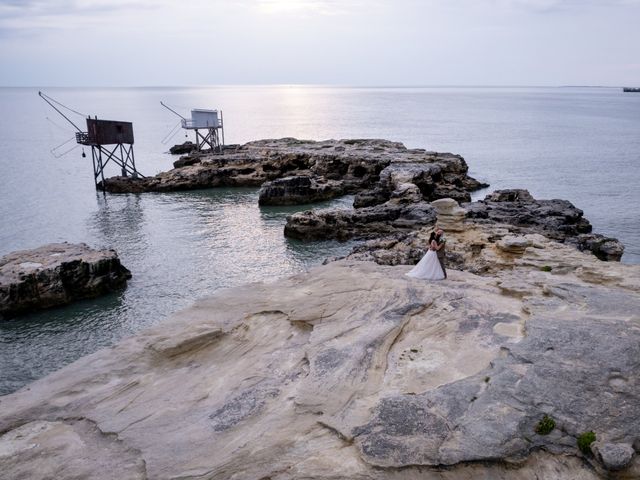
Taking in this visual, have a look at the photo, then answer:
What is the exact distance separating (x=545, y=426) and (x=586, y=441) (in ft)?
2.60

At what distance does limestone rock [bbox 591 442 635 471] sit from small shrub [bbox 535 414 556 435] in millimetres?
813

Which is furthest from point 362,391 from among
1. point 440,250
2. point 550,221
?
point 550,221

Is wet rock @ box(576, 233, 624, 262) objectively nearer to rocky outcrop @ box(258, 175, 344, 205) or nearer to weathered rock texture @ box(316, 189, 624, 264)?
weathered rock texture @ box(316, 189, 624, 264)

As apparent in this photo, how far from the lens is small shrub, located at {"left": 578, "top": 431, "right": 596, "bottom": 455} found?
10594mm

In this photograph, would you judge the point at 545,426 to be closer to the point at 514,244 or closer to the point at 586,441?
the point at 586,441

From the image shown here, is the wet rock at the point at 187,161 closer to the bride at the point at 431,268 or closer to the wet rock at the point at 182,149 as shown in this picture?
the wet rock at the point at 182,149

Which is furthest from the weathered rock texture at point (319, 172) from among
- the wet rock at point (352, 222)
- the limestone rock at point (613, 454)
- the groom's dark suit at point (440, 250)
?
the limestone rock at point (613, 454)

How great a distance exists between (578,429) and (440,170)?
4496cm

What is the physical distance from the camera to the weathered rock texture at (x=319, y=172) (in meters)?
50.2

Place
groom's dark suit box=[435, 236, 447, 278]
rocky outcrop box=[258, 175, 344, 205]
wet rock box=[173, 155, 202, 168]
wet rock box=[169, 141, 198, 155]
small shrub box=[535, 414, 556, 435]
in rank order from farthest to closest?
wet rock box=[169, 141, 198, 155], wet rock box=[173, 155, 202, 168], rocky outcrop box=[258, 175, 344, 205], groom's dark suit box=[435, 236, 447, 278], small shrub box=[535, 414, 556, 435]

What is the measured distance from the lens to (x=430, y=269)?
801 inches

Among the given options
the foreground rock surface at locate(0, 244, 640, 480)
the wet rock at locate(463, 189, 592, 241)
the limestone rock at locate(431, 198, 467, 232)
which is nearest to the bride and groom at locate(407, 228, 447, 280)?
the foreground rock surface at locate(0, 244, 640, 480)

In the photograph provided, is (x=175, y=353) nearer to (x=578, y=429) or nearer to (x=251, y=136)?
(x=578, y=429)

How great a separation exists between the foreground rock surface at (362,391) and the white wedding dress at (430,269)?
81cm
